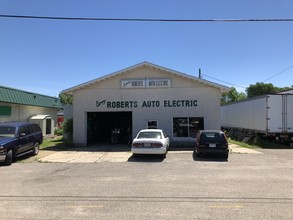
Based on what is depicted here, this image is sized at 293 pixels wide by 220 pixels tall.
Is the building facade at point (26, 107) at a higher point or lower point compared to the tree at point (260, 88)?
lower

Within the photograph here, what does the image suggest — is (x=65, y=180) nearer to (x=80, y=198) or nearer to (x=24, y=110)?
(x=80, y=198)

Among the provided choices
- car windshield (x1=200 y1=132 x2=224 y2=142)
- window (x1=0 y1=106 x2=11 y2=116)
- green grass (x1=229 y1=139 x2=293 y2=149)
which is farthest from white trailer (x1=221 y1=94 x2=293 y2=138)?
window (x1=0 y1=106 x2=11 y2=116)

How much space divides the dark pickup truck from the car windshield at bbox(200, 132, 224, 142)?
30.5 ft

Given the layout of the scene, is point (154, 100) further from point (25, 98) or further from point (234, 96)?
point (234, 96)

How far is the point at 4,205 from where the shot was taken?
23.4ft

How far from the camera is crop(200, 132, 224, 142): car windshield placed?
50.0 feet

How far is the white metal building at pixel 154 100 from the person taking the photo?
2144 cm

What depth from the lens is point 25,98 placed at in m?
26.8

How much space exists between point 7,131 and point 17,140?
0.95 meters

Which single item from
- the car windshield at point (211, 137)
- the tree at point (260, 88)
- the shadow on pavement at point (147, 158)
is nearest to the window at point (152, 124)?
the shadow on pavement at point (147, 158)

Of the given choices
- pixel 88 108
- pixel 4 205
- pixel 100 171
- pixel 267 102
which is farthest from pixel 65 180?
pixel 267 102

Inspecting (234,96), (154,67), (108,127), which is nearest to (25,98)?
(108,127)

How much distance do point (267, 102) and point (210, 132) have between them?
821cm

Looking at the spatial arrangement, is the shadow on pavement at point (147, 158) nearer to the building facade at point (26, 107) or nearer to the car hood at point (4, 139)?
the car hood at point (4, 139)
